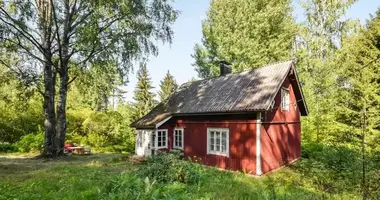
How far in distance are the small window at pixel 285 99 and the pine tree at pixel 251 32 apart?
362 inches

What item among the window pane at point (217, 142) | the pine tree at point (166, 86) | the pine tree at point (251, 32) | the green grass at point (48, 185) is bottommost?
the green grass at point (48, 185)

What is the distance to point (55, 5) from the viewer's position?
14578 millimetres

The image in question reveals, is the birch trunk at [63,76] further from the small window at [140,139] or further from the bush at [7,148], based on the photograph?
the bush at [7,148]

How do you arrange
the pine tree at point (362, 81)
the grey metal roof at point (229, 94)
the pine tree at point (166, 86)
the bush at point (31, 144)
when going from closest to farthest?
the grey metal roof at point (229, 94)
the pine tree at point (362, 81)
the bush at point (31, 144)
the pine tree at point (166, 86)

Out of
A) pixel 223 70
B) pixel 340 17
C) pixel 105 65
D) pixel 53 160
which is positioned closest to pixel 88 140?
pixel 53 160

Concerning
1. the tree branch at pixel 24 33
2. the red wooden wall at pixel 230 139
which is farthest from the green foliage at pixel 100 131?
the red wooden wall at pixel 230 139

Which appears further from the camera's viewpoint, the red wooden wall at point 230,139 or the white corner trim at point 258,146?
the red wooden wall at point 230,139

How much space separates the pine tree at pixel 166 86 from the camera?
3678cm

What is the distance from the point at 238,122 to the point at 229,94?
2046 mm

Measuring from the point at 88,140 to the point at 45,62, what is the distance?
8.79 m

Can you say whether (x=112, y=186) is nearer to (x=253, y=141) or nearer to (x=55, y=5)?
(x=253, y=141)

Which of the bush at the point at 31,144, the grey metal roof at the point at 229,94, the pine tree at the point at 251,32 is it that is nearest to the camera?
the grey metal roof at the point at 229,94

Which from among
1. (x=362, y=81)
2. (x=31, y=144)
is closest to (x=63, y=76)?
(x=31, y=144)

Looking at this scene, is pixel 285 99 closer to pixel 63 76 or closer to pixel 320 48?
pixel 320 48
